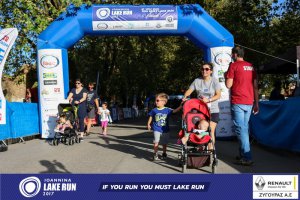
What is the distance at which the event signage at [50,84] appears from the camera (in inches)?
502

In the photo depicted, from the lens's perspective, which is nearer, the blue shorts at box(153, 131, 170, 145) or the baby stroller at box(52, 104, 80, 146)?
the blue shorts at box(153, 131, 170, 145)

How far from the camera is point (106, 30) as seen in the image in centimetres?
1341

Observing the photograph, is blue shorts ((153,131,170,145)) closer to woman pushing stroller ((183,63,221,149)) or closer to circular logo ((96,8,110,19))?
woman pushing stroller ((183,63,221,149))

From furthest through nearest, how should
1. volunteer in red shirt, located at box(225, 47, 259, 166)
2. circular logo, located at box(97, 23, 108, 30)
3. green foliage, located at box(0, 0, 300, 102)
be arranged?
green foliage, located at box(0, 0, 300, 102), circular logo, located at box(97, 23, 108, 30), volunteer in red shirt, located at box(225, 47, 259, 166)

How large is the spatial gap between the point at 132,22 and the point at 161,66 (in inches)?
1093

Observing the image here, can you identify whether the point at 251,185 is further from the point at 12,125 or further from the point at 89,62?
the point at 89,62

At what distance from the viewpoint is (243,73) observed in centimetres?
755

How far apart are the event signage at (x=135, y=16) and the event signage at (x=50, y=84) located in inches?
67.8

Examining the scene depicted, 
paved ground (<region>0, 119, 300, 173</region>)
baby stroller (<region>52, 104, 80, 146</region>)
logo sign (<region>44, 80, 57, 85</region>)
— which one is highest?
logo sign (<region>44, 80, 57, 85</region>)

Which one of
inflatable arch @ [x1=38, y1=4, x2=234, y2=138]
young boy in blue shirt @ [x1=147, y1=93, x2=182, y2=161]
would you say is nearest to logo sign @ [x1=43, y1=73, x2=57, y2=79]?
inflatable arch @ [x1=38, y1=4, x2=234, y2=138]

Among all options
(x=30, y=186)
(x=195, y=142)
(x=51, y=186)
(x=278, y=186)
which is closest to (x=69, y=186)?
(x=51, y=186)

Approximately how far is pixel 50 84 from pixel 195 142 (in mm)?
7172

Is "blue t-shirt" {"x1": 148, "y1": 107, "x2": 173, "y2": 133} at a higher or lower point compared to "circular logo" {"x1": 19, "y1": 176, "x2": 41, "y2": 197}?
higher

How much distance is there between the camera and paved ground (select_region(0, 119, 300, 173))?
278 inches
